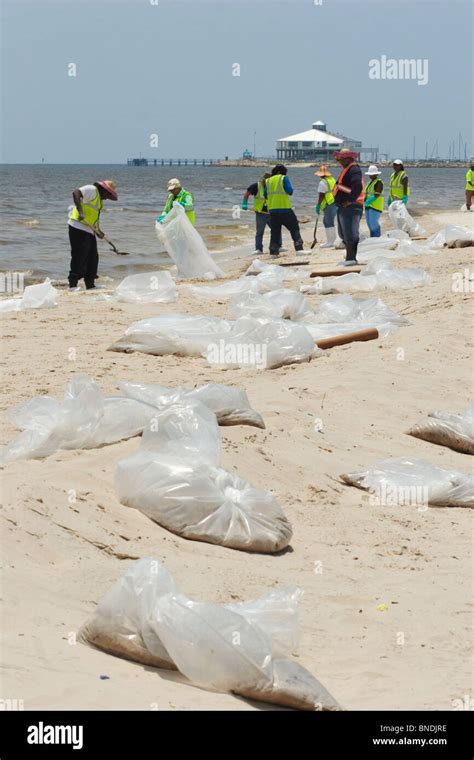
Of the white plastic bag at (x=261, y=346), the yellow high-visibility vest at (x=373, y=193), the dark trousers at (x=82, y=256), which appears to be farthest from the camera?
the yellow high-visibility vest at (x=373, y=193)

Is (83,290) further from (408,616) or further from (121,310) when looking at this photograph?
(408,616)

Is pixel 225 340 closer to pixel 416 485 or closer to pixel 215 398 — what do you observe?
pixel 215 398

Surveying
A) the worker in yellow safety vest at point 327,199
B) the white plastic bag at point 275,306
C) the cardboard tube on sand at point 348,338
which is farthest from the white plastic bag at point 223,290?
the worker in yellow safety vest at point 327,199

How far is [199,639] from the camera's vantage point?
10.00 ft

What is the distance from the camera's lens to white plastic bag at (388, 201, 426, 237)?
16.8 metres

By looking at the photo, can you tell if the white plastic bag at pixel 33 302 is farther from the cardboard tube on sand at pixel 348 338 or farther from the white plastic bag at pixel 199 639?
the white plastic bag at pixel 199 639

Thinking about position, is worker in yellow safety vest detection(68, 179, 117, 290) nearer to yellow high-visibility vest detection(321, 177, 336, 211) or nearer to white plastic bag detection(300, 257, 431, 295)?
white plastic bag detection(300, 257, 431, 295)

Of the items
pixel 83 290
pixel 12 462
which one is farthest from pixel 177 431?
pixel 83 290

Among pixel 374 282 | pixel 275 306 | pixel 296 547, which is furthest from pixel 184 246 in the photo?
pixel 296 547

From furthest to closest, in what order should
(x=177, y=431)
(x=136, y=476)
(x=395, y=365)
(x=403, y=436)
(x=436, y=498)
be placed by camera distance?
1. (x=395, y=365)
2. (x=403, y=436)
3. (x=436, y=498)
4. (x=177, y=431)
5. (x=136, y=476)

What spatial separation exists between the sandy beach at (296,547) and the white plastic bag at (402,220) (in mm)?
9814

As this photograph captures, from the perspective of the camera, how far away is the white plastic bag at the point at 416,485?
16.5 ft

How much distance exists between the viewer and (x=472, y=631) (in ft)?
12.3
